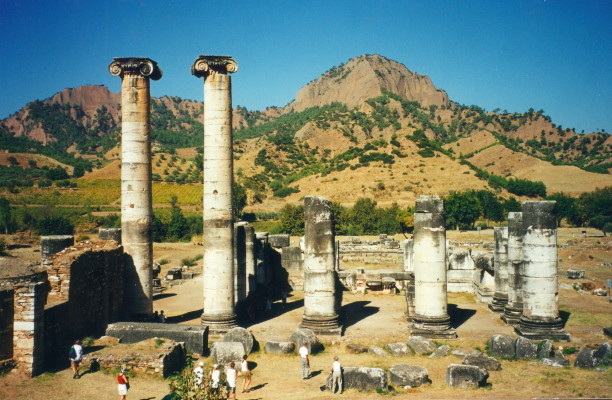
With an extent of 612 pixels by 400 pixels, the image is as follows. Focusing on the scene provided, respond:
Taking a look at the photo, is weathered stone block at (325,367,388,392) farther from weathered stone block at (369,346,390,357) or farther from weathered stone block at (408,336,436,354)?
weathered stone block at (408,336,436,354)

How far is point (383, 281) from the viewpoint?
26.9 m

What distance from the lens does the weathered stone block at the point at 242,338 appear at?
1612 centimetres

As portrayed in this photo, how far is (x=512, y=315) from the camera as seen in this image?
19266 millimetres

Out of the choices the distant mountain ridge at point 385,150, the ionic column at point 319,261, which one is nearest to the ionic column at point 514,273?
the ionic column at point 319,261

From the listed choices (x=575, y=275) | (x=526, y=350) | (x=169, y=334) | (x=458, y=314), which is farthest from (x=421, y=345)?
(x=575, y=275)

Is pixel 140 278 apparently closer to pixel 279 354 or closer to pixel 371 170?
pixel 279 354

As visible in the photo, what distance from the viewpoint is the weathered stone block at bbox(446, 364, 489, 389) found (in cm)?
1276

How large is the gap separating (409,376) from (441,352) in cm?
302

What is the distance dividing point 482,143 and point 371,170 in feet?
217

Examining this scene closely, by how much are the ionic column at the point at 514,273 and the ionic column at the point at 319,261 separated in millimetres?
6822

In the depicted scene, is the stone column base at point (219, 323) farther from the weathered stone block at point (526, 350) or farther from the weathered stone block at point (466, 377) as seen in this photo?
the weathered stone block at point (526, 350)

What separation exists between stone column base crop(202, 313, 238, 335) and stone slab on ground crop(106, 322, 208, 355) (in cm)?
185

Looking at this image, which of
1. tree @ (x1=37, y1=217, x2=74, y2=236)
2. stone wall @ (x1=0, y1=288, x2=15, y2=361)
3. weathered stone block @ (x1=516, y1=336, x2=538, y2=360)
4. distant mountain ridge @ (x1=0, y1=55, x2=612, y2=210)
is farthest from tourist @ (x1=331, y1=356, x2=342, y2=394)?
distant mountain ridge @ (x1=0, y1=55, x2=612, y2=210)

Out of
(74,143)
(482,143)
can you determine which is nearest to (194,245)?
(482,143)
